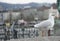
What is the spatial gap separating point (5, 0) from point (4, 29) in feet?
1.28

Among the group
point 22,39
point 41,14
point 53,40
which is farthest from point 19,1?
point 53,40

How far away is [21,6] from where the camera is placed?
225 centimetres

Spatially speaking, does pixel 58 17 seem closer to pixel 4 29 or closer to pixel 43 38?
pixel 43 38

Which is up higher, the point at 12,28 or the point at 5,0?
the point at 5,0

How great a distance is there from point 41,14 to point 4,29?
0.55m

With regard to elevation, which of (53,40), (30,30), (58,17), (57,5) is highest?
(57,5)

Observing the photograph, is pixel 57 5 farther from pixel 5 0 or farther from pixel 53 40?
pixel 5 0

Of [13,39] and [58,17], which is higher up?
[58,17]

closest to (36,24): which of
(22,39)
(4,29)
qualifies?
(22,39)

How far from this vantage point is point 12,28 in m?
2.22

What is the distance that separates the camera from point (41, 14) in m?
2.28

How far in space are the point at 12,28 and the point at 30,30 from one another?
0.81 ft

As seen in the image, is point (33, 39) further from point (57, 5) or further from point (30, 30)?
point (57, 5)

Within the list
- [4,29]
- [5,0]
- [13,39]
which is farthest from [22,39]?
[5,0]
